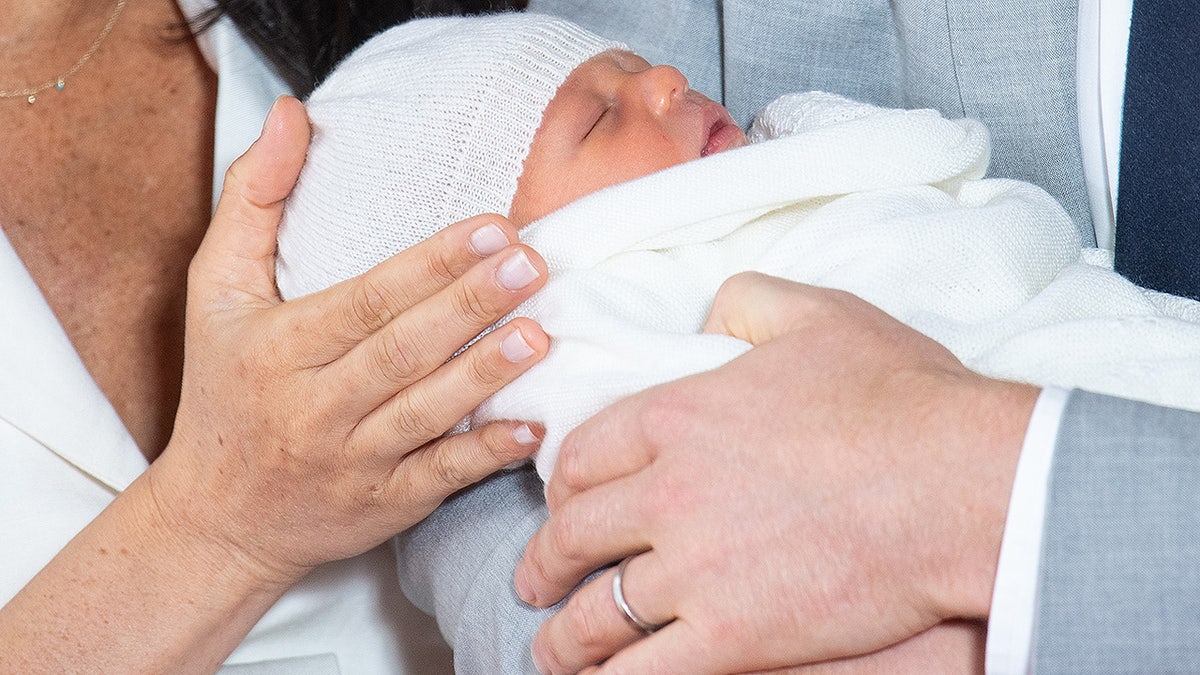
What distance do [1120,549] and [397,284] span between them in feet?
2.12

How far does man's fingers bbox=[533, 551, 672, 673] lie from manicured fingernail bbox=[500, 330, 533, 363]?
22 centimetres

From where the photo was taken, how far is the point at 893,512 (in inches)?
29.2

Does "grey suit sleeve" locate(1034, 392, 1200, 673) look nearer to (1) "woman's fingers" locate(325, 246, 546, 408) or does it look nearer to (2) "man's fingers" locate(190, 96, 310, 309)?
(1) "woman's fingers" locate(325, 246, 546, 408)

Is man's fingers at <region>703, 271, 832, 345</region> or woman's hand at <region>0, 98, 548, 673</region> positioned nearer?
man's fingers at <region>703, 271, 832, 345</region>

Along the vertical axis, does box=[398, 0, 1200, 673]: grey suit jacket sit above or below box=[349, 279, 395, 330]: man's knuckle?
below

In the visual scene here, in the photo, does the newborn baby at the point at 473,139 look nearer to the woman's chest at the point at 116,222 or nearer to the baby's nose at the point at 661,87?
the baby's nose at the point at 661,87

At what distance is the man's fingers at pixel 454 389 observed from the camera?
0.98m

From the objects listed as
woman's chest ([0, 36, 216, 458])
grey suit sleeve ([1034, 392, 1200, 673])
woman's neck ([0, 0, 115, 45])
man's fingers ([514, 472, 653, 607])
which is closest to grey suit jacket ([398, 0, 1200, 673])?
grey suit sleeve ([1034, 392, 1200, 673])

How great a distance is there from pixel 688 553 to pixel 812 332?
20cm

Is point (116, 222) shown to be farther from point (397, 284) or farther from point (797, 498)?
point (797, 498)

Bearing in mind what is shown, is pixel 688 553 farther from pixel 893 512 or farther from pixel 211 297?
pixel 211 297

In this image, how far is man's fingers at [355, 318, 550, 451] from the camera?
0.98 m

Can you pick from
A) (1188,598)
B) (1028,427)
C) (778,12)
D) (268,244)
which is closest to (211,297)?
(268,244)

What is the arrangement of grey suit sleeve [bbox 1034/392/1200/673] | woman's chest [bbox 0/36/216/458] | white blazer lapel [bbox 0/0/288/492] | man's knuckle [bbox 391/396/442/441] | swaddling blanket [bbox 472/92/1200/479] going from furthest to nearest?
woman's chest [bbox 0/36/216/458] → white blazer lapel [bbox 0/0/288/492] → man's knuckle [bbox 391/396/442/441] → swaddling blanket [bbox 472/92/1200/479] → grey suit sleeve [bbox 1034/392/1200/673]
